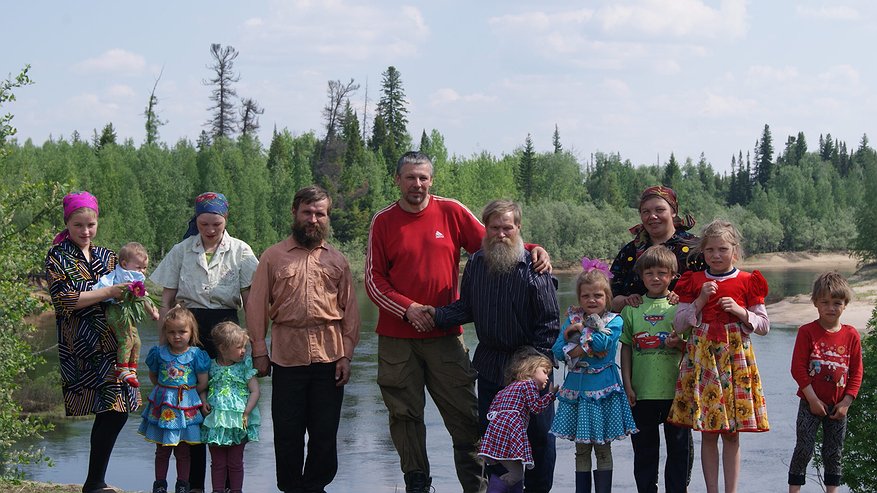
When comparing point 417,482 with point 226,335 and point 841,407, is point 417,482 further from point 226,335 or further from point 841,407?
point 841,407

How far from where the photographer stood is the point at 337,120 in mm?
71375

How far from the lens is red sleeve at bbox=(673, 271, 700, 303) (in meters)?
5.44

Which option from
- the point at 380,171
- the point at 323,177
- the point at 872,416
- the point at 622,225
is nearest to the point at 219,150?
the point at 323,177

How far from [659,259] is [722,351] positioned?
2.02ft

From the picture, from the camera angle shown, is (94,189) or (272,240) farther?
(272,240)

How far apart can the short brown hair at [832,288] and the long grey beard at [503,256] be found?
70.8 inches

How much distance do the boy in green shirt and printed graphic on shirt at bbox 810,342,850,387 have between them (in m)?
0.88

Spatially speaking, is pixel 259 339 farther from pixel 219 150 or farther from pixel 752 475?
pixel 219 150

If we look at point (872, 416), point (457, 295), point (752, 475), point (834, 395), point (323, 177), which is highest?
point (323, 177)

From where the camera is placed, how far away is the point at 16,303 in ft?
29.5

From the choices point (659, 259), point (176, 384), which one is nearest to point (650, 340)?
point (659, 259)

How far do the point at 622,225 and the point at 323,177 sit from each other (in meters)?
23.9

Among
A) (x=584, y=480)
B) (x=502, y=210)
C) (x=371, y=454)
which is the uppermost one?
(x=502, y=210)

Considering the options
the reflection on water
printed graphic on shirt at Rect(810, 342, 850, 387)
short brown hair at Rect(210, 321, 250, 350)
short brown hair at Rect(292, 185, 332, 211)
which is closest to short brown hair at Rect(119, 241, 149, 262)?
short brown hair at Rect(210, 321, 250, 350)
